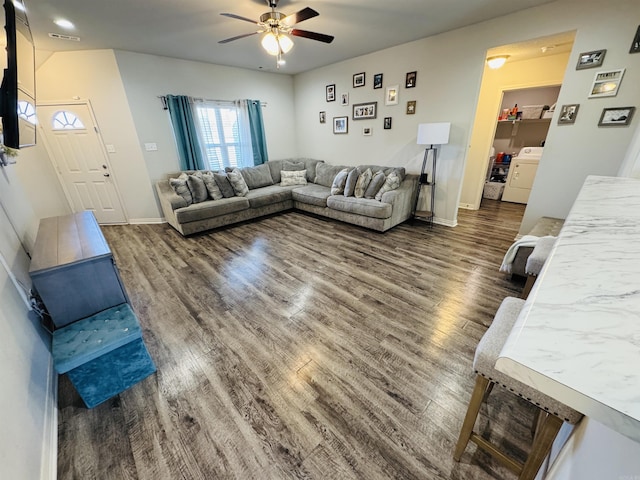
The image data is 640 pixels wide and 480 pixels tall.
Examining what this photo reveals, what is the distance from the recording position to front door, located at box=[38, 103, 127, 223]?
376 centimetres

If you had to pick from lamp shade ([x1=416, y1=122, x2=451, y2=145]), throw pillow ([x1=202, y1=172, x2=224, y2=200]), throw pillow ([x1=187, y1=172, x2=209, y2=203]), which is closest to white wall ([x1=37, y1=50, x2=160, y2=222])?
throw pillow ([x1=187, y1=172, x2=209, y2=203])

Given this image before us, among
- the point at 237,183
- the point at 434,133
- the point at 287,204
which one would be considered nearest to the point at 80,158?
the point at 237,183

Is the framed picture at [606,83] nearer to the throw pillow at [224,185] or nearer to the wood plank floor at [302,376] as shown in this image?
the wood plank floor at [302,376]

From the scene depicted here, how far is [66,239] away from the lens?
1824 millimetres

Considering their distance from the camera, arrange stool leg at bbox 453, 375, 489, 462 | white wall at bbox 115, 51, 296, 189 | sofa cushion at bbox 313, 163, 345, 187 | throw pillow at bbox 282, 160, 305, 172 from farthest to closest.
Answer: throw pillow at bbox 282, 160, 305, 172 → sofa cushion at bbox 313, 163, 345, 187 → white wall at bbox 115, 51, 296, 189 → stool leg at bbox 453, 375, 489, 462

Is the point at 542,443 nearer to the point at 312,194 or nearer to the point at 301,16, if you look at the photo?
the point at 301,16

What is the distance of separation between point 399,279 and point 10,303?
9.14 feet

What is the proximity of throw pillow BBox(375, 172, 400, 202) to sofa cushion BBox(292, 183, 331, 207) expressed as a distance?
916 millimetres

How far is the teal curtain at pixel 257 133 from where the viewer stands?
4.94 metres

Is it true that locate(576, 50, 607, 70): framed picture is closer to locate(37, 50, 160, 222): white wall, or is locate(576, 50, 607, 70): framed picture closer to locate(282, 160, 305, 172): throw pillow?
locate(282, 160, 305, 172): throw pillow

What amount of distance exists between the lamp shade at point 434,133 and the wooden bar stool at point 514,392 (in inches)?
108

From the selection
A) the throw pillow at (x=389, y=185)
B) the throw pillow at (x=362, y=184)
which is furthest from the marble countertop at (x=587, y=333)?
the throw pillow at (x=362, y=184)

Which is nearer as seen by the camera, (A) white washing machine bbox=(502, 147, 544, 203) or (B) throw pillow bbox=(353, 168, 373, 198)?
(B) throw pillow bbox=(353, 168, 373, 198)

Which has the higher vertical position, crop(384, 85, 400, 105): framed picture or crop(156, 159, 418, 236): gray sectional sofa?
crop(384, 85, 400, 105): framed picture
